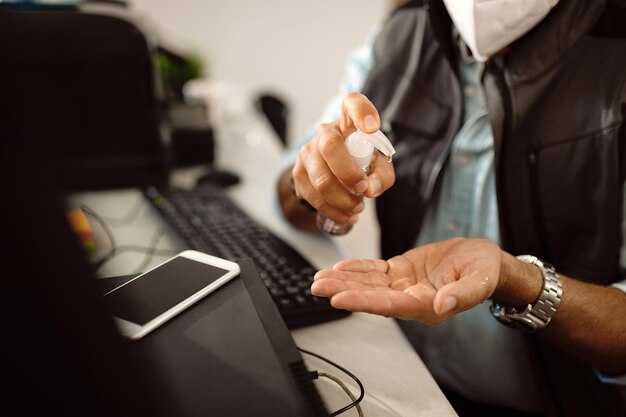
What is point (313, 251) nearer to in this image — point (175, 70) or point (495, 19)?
point (495, 19)

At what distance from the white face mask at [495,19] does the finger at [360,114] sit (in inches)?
10.9

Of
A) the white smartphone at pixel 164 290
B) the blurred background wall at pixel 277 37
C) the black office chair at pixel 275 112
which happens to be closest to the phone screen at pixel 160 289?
the white smartphone at pixel 164 290

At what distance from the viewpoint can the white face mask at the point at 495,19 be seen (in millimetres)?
665

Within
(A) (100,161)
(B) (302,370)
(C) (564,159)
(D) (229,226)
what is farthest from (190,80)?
(B) (302,370)

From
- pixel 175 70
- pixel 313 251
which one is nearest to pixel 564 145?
pixel 313 251

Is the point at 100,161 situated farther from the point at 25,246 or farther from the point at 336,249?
the point at 25,246

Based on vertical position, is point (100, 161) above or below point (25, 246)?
below

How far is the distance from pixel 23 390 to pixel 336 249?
647 millimetres

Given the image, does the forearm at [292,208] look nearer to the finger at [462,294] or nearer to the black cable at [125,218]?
the black cable at [125,218]

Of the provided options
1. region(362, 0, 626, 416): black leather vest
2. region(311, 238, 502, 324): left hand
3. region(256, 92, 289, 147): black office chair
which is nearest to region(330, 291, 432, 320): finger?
region(311, 238, 502, 324): left hand

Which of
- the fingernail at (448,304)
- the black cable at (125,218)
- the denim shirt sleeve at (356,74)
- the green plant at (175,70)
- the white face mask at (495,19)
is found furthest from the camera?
the green plant at (175,70)

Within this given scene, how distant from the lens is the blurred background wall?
2.63 metres

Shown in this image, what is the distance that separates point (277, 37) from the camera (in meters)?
2.88

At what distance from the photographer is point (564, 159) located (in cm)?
72
